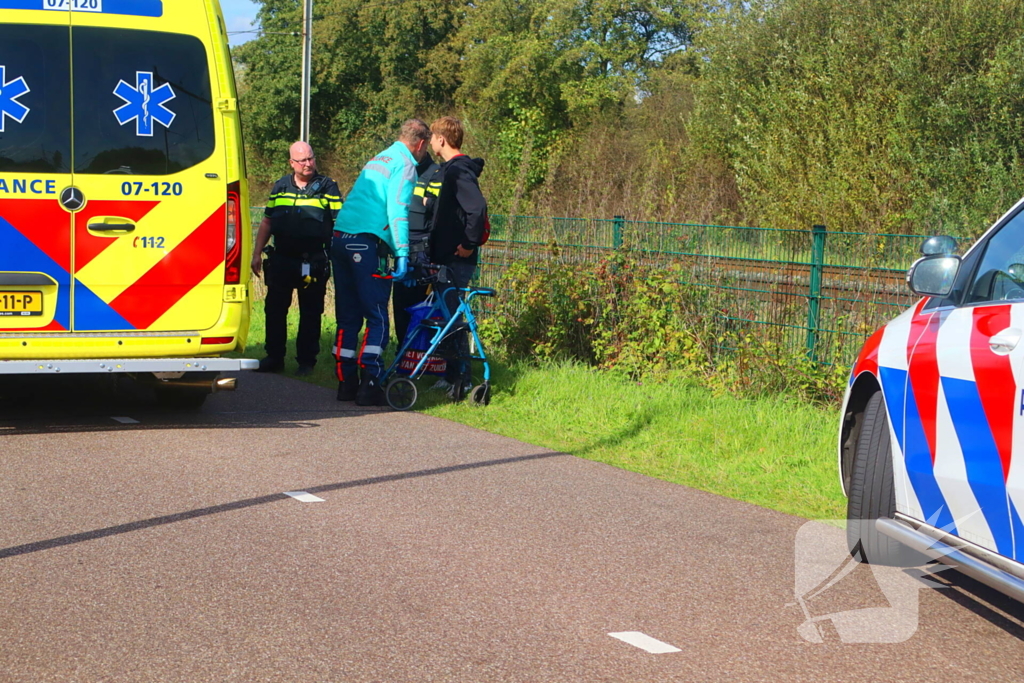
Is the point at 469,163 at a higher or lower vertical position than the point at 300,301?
higher

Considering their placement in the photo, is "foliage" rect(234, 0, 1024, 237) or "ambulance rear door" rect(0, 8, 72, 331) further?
"foliage" rect(234, 0, 1024, 237)

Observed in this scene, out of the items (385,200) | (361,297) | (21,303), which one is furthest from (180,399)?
(385,200)

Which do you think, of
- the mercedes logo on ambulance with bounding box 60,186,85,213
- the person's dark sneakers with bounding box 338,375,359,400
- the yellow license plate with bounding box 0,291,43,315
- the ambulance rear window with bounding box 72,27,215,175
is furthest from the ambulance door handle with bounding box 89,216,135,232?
the person's dark sneakers with bounding box 338,375,359,400

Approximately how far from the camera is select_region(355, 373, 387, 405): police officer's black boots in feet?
29.8

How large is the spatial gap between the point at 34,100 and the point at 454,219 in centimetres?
317

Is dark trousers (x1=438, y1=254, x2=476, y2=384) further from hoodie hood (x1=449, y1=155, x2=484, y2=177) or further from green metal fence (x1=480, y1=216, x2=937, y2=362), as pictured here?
green metal fence (x1=480, y1=216, x2=937, y2=362)

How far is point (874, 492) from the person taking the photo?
15.5 feet

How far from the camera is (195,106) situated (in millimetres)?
7543

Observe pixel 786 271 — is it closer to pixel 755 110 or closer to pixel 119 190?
pixel 119 190

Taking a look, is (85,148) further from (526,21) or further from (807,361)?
(526,21)

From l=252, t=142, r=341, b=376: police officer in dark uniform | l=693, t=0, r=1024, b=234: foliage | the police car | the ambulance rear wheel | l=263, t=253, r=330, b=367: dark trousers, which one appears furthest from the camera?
l=693, t=0, r=1024, b=234: foliage

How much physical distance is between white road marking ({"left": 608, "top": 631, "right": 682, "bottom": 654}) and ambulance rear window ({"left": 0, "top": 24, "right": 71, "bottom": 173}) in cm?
482

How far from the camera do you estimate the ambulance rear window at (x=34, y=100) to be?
7.13 meters

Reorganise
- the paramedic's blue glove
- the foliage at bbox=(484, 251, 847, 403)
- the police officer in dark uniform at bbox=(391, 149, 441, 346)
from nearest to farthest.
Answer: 1. the paramedic's blue glove
2. the foliage at bbox=(484, 251, 847, 403)
3. the police officer in dark uniform at bbox=(391, 149, 441, 346)
